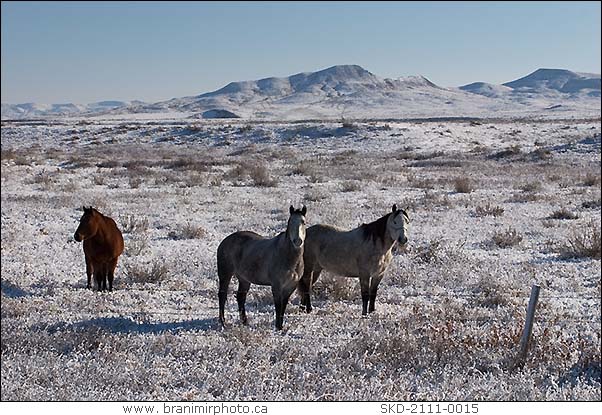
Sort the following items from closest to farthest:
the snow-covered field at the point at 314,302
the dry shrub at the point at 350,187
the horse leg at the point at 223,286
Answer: the snow-covered field at the point at 314,302 → the horse leg at the point at 223,286 → the dry shrub at the point at 350,187

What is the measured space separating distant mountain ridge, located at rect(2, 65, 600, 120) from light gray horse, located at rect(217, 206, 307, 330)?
281 ft

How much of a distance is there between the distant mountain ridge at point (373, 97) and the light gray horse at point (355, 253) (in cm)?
8496

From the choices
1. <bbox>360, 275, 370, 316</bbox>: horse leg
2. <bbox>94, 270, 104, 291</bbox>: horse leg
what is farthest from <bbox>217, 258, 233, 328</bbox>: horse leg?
<bbox>94, 270, 104, 291</bbox>: horse leg

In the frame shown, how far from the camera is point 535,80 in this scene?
148500 millimetres

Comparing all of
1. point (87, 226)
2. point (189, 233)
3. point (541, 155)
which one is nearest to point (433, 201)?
point (189, 233)

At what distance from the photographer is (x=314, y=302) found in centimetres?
899

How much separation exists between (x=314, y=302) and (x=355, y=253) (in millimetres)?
1345

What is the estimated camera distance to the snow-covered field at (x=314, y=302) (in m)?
5.79

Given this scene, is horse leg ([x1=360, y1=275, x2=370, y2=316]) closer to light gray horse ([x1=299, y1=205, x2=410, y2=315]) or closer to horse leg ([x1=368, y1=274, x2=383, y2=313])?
light gray horse ([x1=299, y1=205, x2=410, y2=315])

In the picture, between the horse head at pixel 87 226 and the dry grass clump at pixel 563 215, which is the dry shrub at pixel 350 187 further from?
the horse head at pixel 87 226

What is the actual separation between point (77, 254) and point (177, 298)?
13.3 feet

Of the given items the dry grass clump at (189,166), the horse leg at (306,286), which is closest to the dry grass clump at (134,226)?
the horse leg at (306,286)

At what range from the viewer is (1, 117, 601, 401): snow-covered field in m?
5.79

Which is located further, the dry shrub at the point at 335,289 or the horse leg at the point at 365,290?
the dry shrub at the point at 335,289
